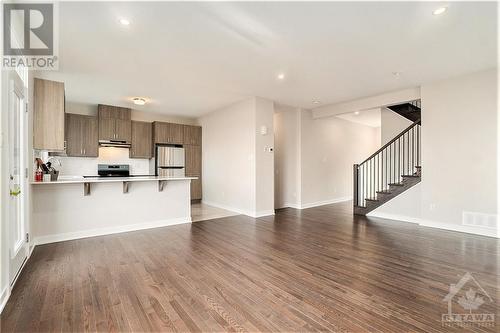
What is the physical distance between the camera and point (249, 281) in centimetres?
240

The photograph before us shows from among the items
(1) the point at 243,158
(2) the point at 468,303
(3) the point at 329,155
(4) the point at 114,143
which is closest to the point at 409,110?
(3) the point at 329,155

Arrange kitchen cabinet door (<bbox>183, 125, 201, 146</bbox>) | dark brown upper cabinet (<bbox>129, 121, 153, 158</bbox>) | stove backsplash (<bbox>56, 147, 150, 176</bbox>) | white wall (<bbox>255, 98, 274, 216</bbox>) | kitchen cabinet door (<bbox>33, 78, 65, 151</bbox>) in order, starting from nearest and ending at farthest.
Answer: kitchen cabinet door (<bbox>33, 78, 65, 151</bbox>) < white wall (<bbox>255, 98, 274, 216</bbox>) < stove backsplash (<bbox>56, 147, 150, 176</bbox>) < dark brown upper cabinet (<bbox>129, 121, 153, 158</bbox>) < kitchen cabinet door (<bbox>183, 125, 201, 146</bbox>)

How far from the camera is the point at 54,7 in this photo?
2342mm

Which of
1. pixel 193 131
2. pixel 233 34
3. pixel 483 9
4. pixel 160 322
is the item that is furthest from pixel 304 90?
pixel 160 322

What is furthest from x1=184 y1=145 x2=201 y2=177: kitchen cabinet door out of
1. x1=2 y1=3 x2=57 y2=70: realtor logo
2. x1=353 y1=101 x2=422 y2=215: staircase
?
x1=353 y1=101 x2=422 y2=215: staircase

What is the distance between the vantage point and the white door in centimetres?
240

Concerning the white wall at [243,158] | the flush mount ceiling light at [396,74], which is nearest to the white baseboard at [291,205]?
the white wall at [243,158]

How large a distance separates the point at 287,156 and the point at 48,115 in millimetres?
5414

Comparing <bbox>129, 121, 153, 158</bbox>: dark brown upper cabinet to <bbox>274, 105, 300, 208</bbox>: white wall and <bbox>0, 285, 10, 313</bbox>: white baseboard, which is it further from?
<bbox>0, 285, 10, 313</bbox>: white baseboard

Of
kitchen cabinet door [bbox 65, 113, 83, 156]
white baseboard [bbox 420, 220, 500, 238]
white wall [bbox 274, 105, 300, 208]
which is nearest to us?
white baseboard [bbox 420, 220, 500, 238]

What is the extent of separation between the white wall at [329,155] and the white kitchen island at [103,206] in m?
3.62

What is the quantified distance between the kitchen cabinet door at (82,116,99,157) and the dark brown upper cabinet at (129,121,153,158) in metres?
0.86

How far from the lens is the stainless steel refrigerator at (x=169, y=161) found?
22.2 ft

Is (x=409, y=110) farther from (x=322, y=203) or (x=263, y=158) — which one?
(x=263, y=158)
